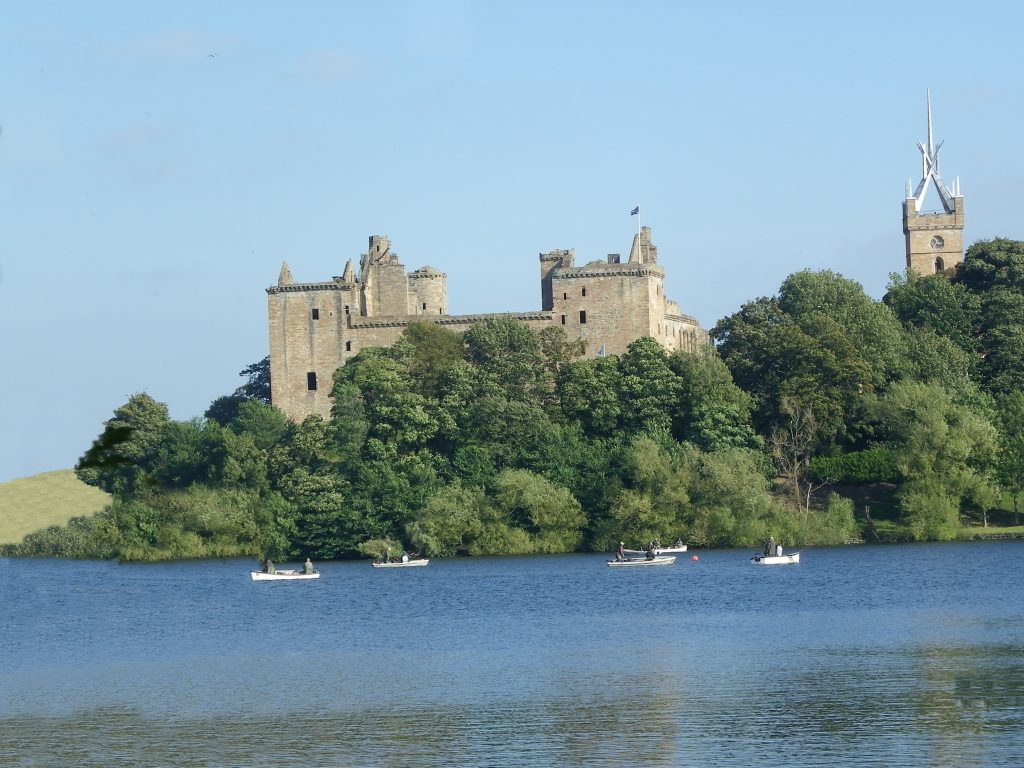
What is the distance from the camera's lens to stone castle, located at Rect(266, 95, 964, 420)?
347ft

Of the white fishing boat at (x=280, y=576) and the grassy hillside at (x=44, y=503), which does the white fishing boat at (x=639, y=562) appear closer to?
the white fishing boat at (x=280, y=576)

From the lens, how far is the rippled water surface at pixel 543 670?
33688mm

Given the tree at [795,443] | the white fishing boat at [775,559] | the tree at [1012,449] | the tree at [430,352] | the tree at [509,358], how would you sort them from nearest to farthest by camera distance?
1. the white fishing boat at [775,559]
2. the tree at [1012,449]
3. the tree at [795,443]
4. the tree at [509,358]
5. the tree at [430,352]

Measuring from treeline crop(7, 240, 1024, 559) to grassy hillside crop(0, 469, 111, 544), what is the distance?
653 inches

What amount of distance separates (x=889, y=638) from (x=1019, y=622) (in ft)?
15.3

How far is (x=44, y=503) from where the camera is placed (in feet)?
407

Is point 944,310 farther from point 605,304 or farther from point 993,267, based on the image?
point 605,304

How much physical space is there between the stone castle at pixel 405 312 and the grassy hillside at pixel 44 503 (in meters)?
17.2

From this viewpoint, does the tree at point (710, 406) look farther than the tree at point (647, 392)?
No

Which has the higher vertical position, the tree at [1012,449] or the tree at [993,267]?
the tree at [993,267]

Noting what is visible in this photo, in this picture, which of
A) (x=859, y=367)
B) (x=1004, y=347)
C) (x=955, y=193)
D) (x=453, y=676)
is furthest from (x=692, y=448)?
(x=955, y=193)

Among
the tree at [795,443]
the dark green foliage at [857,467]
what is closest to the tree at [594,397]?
the tree at [795,443]

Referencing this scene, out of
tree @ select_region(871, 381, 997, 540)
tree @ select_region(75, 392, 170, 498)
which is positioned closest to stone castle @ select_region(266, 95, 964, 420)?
tree @ select_region(75, 392, 170, 498)

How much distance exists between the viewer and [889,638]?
48.4 metres
